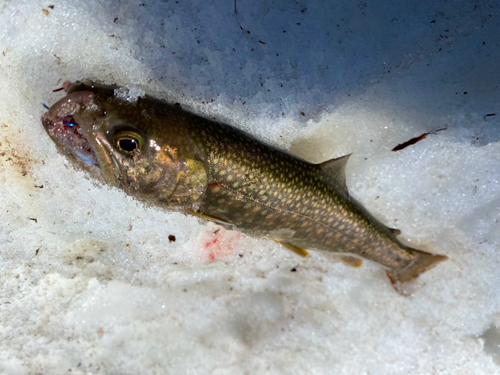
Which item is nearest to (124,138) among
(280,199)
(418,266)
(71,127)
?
(71,127)

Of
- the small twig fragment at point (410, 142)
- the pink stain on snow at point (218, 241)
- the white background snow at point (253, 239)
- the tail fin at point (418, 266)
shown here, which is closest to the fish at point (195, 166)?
the white background snow at point (253, 239)

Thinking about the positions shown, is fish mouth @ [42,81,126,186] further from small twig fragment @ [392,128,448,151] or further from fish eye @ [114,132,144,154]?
small twig fragment @ [392,128,448,151]

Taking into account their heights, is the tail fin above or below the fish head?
below

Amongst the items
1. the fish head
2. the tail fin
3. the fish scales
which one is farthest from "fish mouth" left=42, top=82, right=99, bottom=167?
the tail fin

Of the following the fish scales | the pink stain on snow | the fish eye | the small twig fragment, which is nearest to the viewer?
the fish eye

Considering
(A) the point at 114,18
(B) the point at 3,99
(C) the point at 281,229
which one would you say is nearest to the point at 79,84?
(A) the point at 114,18

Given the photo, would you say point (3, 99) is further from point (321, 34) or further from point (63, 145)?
point (321, 34)

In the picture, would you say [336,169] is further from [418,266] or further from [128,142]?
[128,142]
